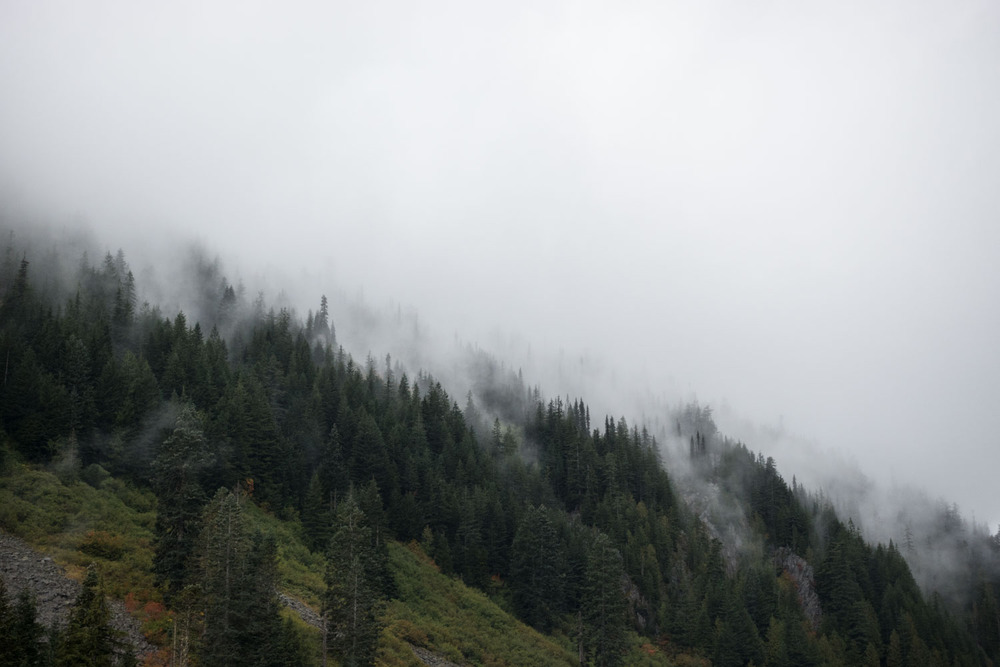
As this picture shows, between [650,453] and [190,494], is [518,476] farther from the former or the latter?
[190,494]

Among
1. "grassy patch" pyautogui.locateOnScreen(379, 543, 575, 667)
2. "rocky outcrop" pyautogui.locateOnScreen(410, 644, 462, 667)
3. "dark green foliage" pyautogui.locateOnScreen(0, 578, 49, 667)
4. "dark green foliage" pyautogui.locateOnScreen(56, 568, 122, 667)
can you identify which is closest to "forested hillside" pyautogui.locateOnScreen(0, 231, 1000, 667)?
"dark green foliage" pyautogui.locateOnScreen(56, 568, 122, 667)

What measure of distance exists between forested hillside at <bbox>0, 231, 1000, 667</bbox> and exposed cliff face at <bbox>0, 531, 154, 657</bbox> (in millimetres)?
1400

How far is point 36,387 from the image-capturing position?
57062mm

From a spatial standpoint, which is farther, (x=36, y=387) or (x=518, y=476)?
(x=518, y=476)

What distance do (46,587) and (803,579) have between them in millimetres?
117821

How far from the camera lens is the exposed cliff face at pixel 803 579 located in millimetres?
106000

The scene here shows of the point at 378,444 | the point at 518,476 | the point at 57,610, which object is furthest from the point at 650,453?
the point at 57,610

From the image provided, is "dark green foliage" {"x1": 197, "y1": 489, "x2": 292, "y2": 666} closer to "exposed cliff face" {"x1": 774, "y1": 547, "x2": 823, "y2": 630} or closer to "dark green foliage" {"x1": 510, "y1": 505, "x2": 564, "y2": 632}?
"dark green foliage" {"x1": 510, "y1": 505, "x2": 564, "y2": 632}

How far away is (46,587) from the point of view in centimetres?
3753

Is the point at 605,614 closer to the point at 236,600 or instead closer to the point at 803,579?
the point at 236,600

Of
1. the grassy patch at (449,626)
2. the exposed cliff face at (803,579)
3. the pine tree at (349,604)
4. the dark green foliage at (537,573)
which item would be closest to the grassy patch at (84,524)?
the pine tree at (349,604)

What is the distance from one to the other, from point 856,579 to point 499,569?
228 feet

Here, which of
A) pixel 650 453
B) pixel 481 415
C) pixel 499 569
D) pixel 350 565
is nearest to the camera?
pixel 350 565

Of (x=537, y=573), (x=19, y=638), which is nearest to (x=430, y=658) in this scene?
(x=537, y=573)
